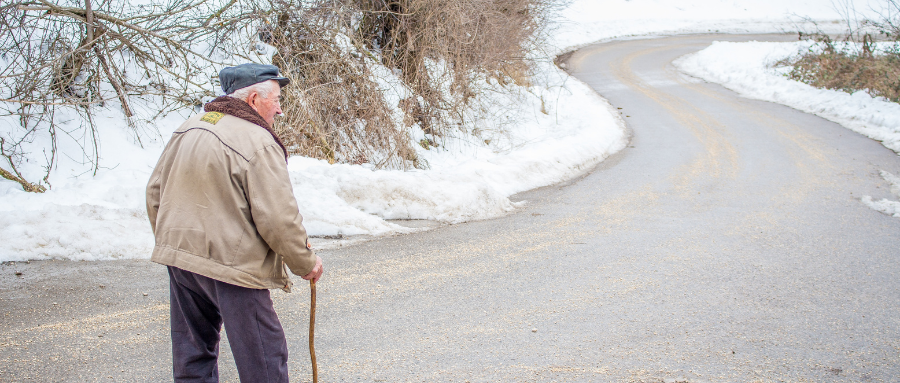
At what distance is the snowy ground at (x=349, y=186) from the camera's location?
190 inches

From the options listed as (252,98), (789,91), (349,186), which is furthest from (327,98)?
(789,91)

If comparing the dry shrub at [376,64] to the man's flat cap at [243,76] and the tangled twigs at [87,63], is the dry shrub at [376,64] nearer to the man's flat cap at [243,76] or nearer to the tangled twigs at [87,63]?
the tangled twigs at [87,63]

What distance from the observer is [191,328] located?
2418 mm

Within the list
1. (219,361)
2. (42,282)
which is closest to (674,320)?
(219,361)

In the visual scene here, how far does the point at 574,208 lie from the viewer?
687cm

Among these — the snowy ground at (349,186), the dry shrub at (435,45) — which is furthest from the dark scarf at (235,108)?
the dry shrub at (435,45)

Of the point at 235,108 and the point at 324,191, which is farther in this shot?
the point at 324,191

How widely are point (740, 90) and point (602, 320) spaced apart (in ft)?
52.0

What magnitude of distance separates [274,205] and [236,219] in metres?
0.18

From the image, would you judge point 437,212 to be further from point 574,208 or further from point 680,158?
point 680,158

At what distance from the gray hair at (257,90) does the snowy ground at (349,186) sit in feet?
10.5

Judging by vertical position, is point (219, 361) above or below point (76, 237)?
below

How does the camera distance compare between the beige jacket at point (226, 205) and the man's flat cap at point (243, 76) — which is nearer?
the beige jacket at point (226, 205)

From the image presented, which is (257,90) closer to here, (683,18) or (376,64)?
(376,64)
